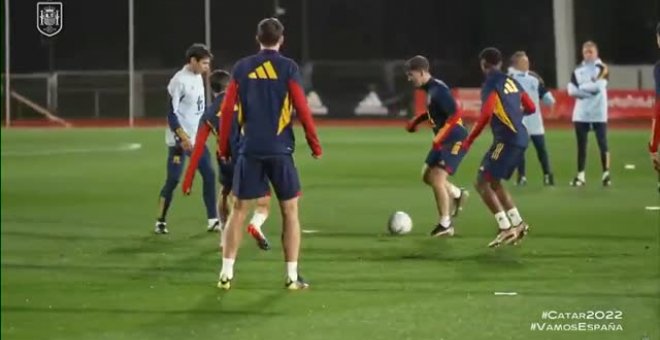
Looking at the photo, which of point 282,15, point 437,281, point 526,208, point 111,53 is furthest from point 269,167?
point 282,15

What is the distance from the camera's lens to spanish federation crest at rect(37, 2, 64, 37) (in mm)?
12305

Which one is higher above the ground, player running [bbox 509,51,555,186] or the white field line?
player running [bbox 509,51,555,186]

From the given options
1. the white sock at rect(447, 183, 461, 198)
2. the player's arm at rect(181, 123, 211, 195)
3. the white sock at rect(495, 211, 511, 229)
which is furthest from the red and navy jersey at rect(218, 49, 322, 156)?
the white sock at rect(447, 183, 461, 198)

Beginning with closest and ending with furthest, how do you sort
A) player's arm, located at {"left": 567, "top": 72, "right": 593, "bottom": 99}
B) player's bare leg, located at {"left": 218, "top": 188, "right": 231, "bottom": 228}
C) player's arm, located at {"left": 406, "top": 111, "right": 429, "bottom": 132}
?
player's bare leg, located at {"left": 218, "top": 188, "right": 231, "bottom": 228} → player's arm, located at {"left": 406, "top": 111, "right": 429, "bottom": 132} → player's arm, located at {"left": 567, "top": 72, "right": 593, "bottom": 99}

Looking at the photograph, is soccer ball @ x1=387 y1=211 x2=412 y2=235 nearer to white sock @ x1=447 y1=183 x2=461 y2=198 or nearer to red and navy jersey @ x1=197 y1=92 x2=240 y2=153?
white sock @ x1=447 y1=183 x2=461 y2=198

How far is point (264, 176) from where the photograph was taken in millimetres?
10469

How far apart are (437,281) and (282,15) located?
3149 centimetres

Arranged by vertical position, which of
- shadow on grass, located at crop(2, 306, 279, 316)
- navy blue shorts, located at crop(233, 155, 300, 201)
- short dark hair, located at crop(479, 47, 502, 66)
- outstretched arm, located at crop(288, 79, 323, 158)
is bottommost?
shadow on grass, located at crop(2, 306, 279, 316)

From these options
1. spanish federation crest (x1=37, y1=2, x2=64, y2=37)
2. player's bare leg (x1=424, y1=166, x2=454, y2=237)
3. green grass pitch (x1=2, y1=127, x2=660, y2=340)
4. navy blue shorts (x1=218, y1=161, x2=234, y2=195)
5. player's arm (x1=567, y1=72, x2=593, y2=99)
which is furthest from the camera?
player's arm (x1=567, y1=72, x2=593, y2=99)

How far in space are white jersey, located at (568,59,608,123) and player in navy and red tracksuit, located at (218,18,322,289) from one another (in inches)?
409

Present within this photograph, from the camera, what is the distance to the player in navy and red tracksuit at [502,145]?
13.0 m

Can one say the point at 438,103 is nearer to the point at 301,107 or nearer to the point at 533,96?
the point at 301,107

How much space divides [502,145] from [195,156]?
10.3 feet

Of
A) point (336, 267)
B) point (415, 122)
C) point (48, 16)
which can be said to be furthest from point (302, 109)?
point (415, 122)
